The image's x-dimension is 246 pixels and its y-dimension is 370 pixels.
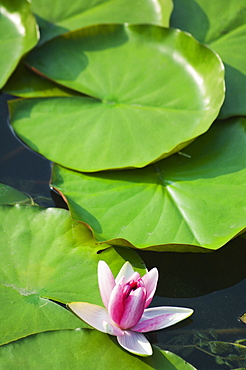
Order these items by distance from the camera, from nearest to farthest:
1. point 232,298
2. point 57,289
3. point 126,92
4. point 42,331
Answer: point 42,331 < point 57,289 < point 232,298 < point 126,92

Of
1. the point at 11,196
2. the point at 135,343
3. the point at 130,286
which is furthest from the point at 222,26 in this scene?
the point at 135,343

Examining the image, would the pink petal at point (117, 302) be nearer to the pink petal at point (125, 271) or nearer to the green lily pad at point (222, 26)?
the pink petal at point (125, 271)

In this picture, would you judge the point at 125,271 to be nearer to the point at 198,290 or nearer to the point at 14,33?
the point at 198,290

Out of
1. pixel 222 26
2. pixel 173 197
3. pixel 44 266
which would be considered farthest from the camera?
pixel 222 26

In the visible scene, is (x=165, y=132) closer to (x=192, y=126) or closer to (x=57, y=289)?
(x=192, y=126)

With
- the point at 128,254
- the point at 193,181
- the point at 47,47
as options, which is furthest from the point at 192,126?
the point at 47,47

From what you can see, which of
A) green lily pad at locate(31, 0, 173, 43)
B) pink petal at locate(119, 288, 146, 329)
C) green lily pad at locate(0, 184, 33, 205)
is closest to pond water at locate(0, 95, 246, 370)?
green lily pad at locate(0, 184, 33, 205)

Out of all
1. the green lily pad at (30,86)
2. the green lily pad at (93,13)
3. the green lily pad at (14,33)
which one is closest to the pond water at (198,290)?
the green lily pad at (30,86)
